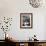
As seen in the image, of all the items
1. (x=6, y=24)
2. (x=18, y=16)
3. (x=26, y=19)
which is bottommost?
(x=6, y=24)

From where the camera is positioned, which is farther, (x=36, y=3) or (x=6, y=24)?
(x=36, y=3)

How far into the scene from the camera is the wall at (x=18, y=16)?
191 inches

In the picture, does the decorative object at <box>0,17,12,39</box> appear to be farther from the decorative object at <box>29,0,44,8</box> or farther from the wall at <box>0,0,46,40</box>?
the decorative object at <box>29,0,44,8</box>

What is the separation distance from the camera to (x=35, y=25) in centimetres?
489

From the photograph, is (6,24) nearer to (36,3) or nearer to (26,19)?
(26,19)

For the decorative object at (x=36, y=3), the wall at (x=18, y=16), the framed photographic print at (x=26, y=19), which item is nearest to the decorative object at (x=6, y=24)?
the wall at (x=18, y=16)

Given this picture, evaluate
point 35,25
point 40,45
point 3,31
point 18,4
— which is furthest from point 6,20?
point 40,45

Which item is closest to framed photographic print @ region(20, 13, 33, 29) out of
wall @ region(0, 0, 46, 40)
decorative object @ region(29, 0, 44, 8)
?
wall @ region(0, 0, 46, 40)

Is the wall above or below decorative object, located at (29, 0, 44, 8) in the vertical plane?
below

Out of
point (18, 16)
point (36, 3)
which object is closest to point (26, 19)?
point (18, 16)

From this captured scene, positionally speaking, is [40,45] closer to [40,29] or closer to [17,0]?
[40,29]

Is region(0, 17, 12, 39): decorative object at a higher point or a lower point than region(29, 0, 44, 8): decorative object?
lower

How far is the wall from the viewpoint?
486 cm

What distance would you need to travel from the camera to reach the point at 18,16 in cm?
488
